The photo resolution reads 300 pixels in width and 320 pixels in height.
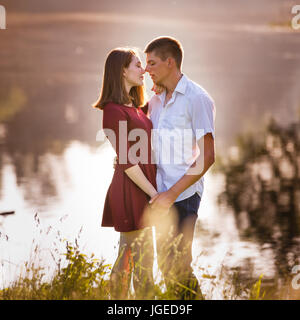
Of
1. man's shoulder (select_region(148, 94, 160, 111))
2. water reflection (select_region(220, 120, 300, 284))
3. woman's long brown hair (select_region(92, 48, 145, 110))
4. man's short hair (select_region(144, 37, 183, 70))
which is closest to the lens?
woman's long brown hair (select_region(92, 48, 145, 110))

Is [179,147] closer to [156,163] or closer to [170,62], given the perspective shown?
[156,163]

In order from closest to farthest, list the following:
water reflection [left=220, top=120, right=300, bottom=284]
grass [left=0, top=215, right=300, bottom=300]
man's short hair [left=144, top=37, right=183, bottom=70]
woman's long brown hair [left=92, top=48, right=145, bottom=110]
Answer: grass [left=0, top=215, right=300, bottom=300]
woman's long brown hair [left=92, top=48, right=145, bottom=110]
man's short hair [left=144, top=37, right=183, bottom=70]
water reflection [left=220, top=120, right=300, bottom=284]

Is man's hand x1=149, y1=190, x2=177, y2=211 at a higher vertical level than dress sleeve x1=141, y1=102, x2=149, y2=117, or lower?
lower

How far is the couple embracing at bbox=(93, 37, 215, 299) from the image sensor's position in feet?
13.1

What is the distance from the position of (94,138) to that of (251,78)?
4527 cm

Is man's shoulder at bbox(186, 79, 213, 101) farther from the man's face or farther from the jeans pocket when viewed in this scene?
the jeans pocket

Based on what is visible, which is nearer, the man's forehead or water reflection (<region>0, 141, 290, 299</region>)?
the man's forehead

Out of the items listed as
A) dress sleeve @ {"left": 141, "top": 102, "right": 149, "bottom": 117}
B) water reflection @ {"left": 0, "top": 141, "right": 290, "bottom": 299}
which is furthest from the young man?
water reflection @ {"left": 0, "top": 141, "right": 290, "bottom": 299}

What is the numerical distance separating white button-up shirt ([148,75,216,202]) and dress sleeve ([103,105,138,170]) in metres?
0.24

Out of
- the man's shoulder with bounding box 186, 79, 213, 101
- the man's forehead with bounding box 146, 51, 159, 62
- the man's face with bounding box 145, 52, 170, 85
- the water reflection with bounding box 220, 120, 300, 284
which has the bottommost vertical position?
the man's shoulder with bounding box 186, 79, 213, 101

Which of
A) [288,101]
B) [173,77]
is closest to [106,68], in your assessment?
[173,77]

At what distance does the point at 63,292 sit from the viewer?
423 cm

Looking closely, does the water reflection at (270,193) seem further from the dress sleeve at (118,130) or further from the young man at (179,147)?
the dress sleeve at (118,130)
